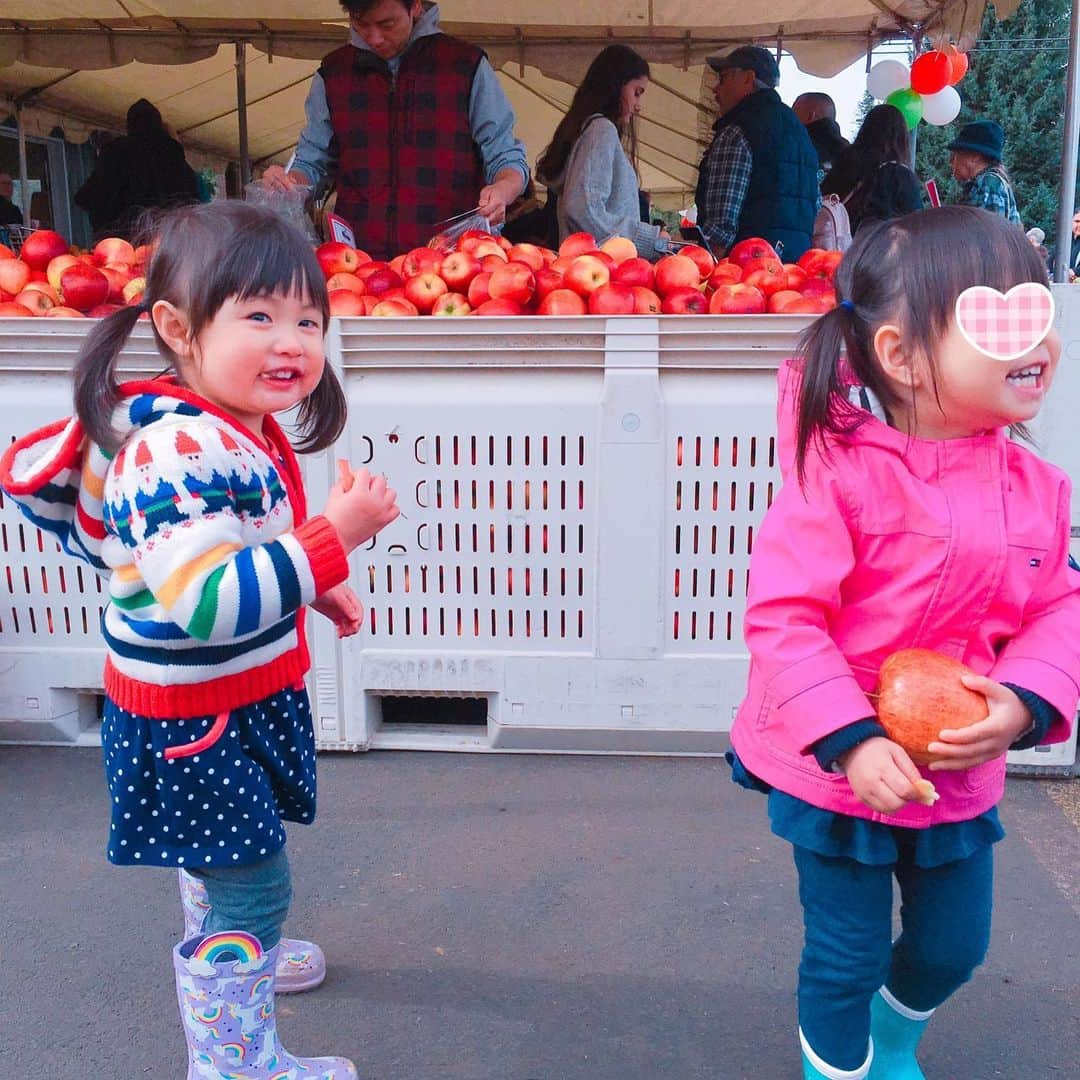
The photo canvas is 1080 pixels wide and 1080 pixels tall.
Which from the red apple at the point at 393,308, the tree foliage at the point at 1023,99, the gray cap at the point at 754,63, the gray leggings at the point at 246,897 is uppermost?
the tree foliage at the point at 1023,99

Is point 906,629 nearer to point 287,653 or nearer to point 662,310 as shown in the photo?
point 287,653

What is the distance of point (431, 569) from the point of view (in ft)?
9.43

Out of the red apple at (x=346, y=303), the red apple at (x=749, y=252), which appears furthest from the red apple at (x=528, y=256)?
the red apple at (x=749, y=252)

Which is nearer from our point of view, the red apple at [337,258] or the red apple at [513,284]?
the red apple at [513,284]

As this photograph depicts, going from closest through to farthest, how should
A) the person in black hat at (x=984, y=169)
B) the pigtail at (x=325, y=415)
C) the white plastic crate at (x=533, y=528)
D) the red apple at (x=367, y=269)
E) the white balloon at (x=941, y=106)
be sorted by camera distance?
the pigtail at (x=325, y=415)
the white plastic crate at (x=533, y=528)
the red apple at (x=367, y=269)
the person in black hat at (x=984, y=169)
the white balloon at (x=941, y=106)

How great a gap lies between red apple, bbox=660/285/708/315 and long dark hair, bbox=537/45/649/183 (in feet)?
4.09

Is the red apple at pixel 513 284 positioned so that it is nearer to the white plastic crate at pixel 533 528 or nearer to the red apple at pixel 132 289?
the white plastic crate at pixel 533 528

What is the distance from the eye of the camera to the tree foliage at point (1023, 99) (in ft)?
76.9

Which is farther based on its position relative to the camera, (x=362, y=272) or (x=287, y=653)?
(x=362, y=272)

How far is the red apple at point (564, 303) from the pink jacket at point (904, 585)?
162cm

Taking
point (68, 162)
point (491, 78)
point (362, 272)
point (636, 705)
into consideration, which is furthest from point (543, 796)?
point (68, 162)

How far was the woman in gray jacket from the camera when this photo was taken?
3980 millimetres

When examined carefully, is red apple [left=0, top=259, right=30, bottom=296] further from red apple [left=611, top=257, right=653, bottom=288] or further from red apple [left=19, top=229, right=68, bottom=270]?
red apple [left=611, top=257, right=653, bottom=288]

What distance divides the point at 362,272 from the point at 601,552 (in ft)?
4.19
